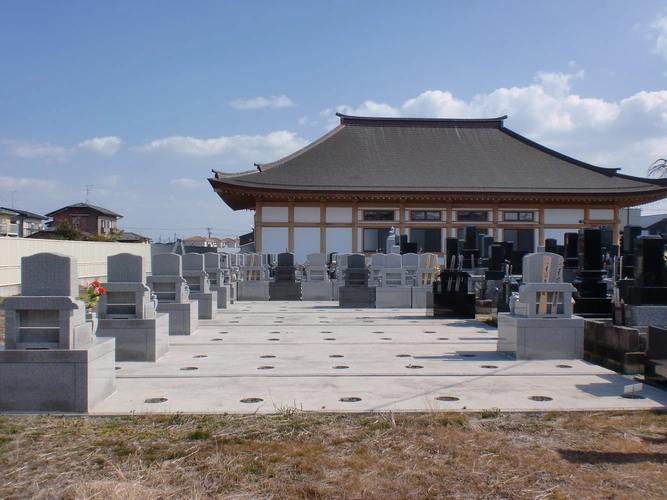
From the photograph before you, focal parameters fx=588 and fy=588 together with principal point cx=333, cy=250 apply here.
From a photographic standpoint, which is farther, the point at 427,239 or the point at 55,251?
the point at 427,239

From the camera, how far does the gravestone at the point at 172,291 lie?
10.0 metres

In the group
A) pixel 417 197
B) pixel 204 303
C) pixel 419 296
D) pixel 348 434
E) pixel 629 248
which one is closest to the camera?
pixel 348 434

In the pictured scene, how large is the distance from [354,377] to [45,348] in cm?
338

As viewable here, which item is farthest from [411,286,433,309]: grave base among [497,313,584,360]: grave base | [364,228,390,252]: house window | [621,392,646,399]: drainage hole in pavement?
[364,228,390,252]: house window

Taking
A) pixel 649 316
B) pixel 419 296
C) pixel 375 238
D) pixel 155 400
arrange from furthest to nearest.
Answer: pixel 375 238, pixel 419 296, pixel 649 316, pixel 155 400

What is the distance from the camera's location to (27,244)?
21.9 m

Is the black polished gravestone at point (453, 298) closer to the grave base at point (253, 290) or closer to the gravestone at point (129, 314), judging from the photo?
the grave base at point (253, 290)

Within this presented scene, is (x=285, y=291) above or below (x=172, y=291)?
below

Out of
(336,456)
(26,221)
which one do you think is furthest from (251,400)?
(26,221)

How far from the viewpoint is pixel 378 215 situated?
99.2ft

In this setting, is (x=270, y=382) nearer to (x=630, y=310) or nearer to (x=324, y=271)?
(x=630, y=310)

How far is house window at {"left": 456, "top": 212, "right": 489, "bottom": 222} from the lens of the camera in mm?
30578

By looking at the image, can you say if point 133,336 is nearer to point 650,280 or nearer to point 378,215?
point 650,280

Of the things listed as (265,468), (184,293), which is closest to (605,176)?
(184,293)
